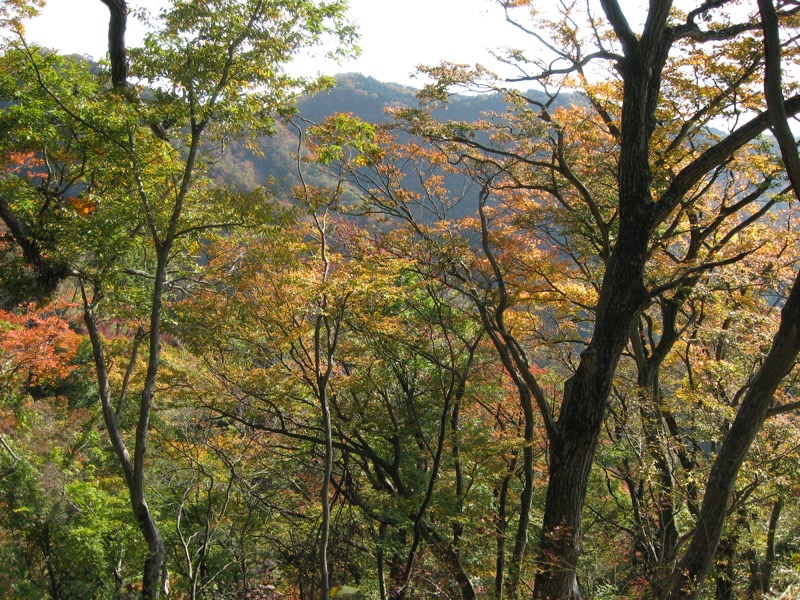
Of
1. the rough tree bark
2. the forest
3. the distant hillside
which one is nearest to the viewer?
the rough tree bark

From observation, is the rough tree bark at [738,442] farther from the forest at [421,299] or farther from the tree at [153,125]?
the tree at [153,125]

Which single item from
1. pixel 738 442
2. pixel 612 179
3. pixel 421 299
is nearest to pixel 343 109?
pixel 421 299

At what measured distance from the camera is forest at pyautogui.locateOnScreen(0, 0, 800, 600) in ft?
16.0

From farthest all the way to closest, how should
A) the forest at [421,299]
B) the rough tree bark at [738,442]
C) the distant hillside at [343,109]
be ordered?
the distant hillside at [343,109] < the forest at [421,299] < the rough tree bark at [738,442]

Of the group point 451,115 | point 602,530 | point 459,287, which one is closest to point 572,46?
point 459,287

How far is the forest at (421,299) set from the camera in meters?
4.87

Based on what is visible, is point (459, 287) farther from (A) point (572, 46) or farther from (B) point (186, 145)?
(B) point (186, 145)

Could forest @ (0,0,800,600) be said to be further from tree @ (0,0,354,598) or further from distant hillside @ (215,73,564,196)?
distant hillside @ (215,73,564,196)

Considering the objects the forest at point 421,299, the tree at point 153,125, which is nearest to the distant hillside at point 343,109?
the forest at point 421,299

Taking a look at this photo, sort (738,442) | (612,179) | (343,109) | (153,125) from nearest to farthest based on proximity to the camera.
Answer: (738,442) → (153,125) → (612,179) → (343,109)

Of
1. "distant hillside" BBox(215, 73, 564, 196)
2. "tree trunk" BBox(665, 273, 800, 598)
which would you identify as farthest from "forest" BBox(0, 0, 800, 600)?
"distant hillside" BBox(215, 73, 564, 196)

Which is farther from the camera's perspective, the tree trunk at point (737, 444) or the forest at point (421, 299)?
the forest at point (421, 299)

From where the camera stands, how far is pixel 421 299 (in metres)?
9.16

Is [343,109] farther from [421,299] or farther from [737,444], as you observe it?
[737,444]
